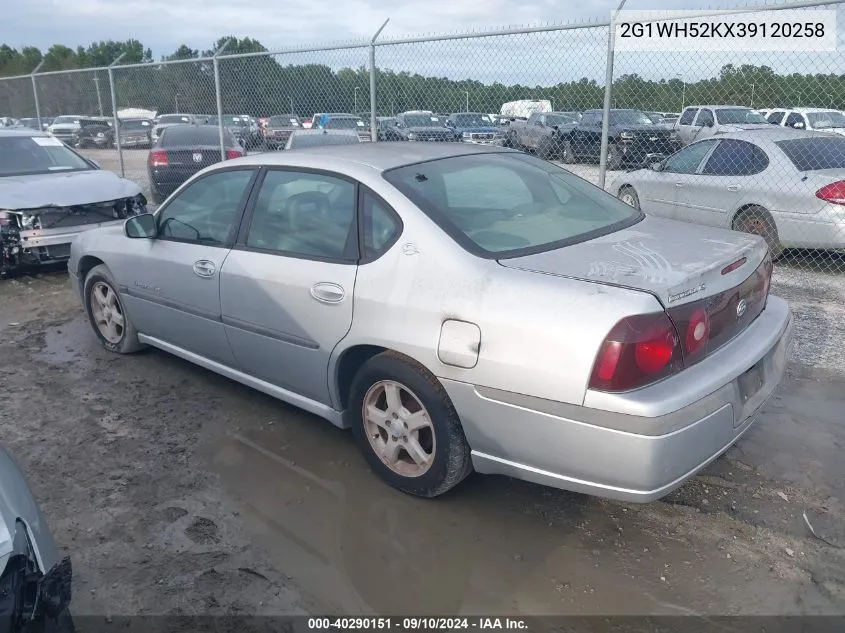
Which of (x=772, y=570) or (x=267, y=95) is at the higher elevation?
(x=267, y=95)

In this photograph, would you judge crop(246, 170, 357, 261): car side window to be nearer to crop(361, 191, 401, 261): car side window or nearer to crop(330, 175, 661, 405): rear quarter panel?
crop(361, 191, 401, 261): car side window

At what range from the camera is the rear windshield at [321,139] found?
33.6 feet

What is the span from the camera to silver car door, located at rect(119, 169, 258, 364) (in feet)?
13.8

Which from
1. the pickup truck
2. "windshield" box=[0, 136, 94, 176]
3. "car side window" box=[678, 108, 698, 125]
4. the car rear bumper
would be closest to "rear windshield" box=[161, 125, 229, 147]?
"windshield" box=[0, 136, 94, 176]

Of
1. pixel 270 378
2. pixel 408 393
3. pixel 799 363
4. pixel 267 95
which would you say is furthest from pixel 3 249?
pixel 799 363

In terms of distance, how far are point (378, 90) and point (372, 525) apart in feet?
19.1

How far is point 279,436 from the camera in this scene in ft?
13.5

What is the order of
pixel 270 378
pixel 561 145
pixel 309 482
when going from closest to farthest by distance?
pixel 309 482 < pixel 270 378 < pixel 561 145

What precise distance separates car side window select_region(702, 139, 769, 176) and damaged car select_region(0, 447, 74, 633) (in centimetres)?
768

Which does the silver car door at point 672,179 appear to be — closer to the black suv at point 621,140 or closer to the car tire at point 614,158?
the black suv at point 621,140

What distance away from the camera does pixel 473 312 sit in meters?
2.92

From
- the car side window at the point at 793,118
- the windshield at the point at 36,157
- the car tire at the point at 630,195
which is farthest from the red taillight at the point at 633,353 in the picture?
the car side window at the point at 793,118

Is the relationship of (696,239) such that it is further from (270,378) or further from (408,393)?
(270,378)

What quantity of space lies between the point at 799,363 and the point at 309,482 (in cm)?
357
